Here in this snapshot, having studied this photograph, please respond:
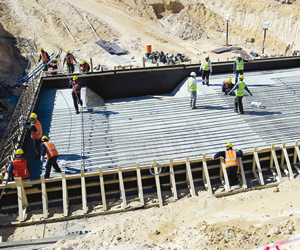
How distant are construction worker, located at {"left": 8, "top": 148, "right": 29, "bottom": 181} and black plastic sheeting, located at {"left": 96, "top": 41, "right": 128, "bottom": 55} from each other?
17.2 meters

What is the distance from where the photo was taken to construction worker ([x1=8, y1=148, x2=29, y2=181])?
9.82 meters

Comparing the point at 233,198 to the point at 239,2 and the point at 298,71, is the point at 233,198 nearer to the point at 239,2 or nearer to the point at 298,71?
the point at 298,71

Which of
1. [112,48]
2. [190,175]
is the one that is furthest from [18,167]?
[112,48]

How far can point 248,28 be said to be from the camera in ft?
114

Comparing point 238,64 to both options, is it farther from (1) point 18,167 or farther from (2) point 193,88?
(1) point 18,167

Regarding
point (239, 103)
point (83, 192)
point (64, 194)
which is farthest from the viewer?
point (239, 103)

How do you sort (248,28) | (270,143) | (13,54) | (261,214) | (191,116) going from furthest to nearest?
(248,28)
(13,54)
(191,116)
(270,143)
(261,214)

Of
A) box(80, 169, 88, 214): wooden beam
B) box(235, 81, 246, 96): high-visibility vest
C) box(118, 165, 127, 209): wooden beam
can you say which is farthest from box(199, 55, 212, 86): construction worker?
box(80, 169, 88, 214): wooden beam

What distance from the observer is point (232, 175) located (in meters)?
10.9

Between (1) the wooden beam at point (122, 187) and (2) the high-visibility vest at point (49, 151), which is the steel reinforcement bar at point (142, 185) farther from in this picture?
(2) the high-visibility vest at point (49, 151)

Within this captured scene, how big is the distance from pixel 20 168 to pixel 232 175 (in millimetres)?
6390

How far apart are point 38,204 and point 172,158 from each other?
4.32 metres

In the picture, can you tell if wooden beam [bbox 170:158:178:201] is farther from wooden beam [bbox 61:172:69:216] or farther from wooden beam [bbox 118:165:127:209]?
wooden beam [bbox 61:172:69:216]

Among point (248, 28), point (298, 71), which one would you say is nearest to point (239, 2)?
point (248, 28)
